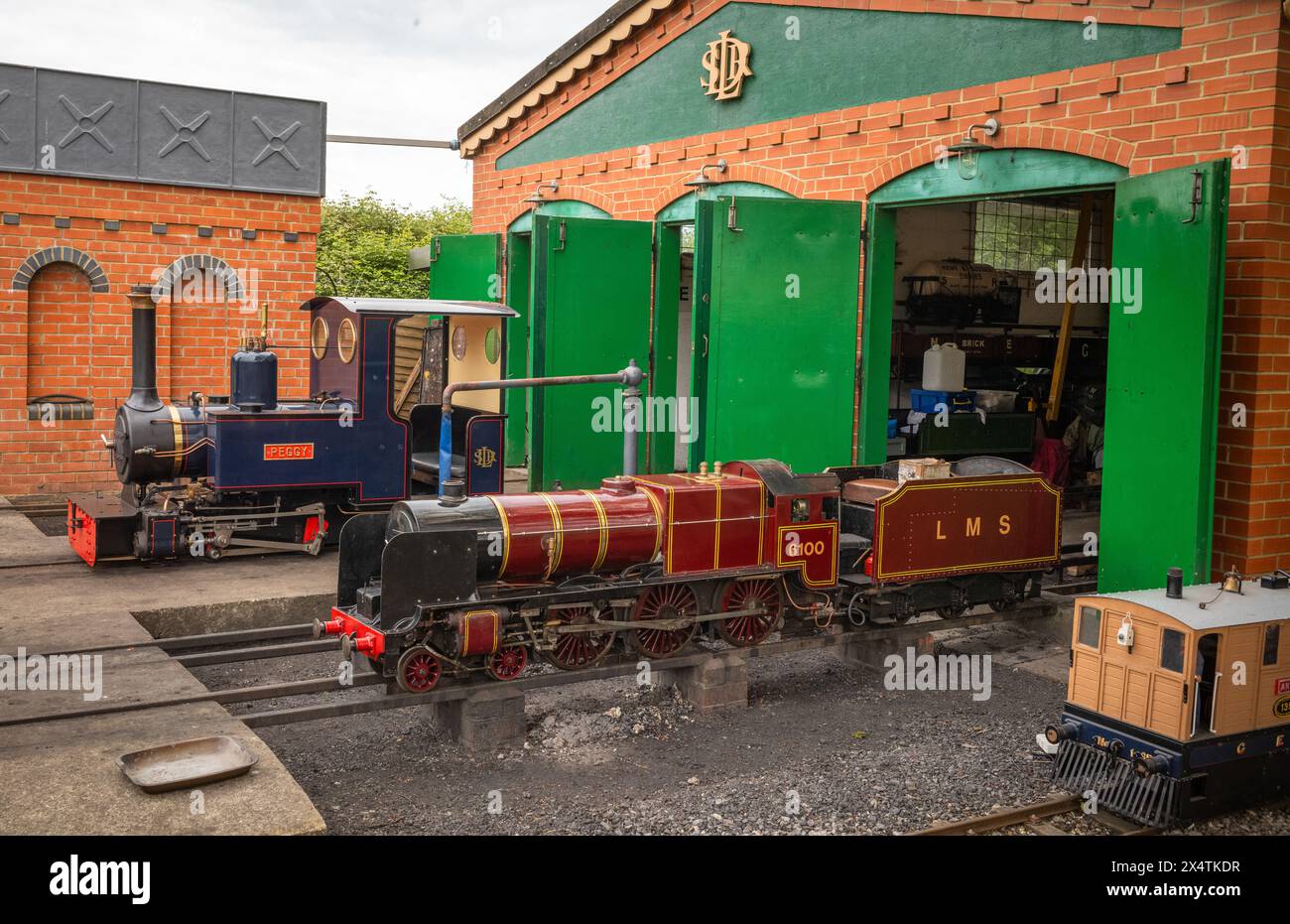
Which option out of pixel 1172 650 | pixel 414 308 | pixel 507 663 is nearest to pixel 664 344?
pixel 414 308

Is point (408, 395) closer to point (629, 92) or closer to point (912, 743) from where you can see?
point (629, 92)

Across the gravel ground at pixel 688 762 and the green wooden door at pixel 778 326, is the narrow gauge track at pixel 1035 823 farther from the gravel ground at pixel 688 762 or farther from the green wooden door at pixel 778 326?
the green wooden door at pixel 778 326

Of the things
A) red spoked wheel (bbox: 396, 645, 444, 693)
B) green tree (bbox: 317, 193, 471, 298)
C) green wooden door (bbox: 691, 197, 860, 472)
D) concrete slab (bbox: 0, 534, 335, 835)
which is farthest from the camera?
green tree (bbox: 317, 193, 471, 298)

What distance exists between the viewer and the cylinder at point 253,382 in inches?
430

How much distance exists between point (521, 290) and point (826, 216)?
6.16 m

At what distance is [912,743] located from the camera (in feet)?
26.1

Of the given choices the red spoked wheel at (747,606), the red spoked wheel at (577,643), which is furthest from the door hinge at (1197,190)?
the red spoked wheel at (577,643)

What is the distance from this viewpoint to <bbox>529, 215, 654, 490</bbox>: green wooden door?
1330cm

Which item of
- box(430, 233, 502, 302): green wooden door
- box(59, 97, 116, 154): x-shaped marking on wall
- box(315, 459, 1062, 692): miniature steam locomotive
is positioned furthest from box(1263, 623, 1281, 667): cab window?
box(59, 97, 116, 154): x-shaped marking on wall

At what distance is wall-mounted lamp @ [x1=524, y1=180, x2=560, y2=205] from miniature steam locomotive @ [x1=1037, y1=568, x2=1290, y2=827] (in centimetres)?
1073

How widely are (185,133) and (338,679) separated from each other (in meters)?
10.6

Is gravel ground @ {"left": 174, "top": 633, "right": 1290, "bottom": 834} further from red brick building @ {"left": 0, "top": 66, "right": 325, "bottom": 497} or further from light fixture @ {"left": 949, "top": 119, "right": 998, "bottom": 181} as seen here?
red brick building @ {"left": 0, "top": 66, "right": 325, "bottom": 497}

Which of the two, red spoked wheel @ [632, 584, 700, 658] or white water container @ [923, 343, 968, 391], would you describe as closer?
red spoked wheel @ [632, 584, 700, 658]

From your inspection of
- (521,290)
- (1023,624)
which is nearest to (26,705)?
(1023,624)
